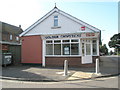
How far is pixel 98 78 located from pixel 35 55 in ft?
28.5

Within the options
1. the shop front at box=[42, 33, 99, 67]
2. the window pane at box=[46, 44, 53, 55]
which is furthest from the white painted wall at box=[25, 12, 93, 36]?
the window pane at box=[46, 44, 53, 55]

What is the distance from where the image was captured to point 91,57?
48.6ft

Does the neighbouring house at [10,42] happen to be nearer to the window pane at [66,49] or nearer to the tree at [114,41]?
the window pane at [66,49]

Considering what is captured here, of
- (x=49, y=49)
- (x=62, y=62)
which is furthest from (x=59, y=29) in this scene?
(x=62, y=62)

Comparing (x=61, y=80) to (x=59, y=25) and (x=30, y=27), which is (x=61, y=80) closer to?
(x=59, y=25)

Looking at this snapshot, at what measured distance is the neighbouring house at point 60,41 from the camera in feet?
45.7

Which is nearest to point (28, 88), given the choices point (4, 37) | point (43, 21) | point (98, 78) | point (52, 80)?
point (52, 80)

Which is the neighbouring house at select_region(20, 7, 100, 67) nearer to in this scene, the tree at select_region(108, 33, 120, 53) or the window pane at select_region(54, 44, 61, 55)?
the window pane at select_region(54, 44, 61, 55)

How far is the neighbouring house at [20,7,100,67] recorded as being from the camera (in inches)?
549

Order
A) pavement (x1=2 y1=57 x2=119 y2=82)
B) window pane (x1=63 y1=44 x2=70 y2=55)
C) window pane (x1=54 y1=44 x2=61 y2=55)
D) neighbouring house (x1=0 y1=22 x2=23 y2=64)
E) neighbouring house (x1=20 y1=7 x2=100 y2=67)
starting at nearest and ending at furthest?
pavement (x1=2 y1=57 x2=119 y2=82), neighbouring house (x1=20 y1=7 x2=100 y2=67), window pane (x1=63 y1=44 x2=70 y2=55), window pane (x1=54 y1=44 x2=61 y2=55), neighbouring house (x1=0 y1=22 x2=23 y2=64)

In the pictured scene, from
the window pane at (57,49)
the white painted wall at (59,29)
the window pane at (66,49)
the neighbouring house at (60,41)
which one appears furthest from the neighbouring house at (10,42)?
the window pane at (66,49)

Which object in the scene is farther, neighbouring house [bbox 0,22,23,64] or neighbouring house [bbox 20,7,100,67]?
neighbouring house [bbox 0,22,23,64]

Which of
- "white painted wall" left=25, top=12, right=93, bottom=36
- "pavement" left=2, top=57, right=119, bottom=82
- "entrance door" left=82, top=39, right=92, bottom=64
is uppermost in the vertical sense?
"white painted wall" left=25, top=12, right=93, bottom=36

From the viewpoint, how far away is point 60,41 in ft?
48.0
